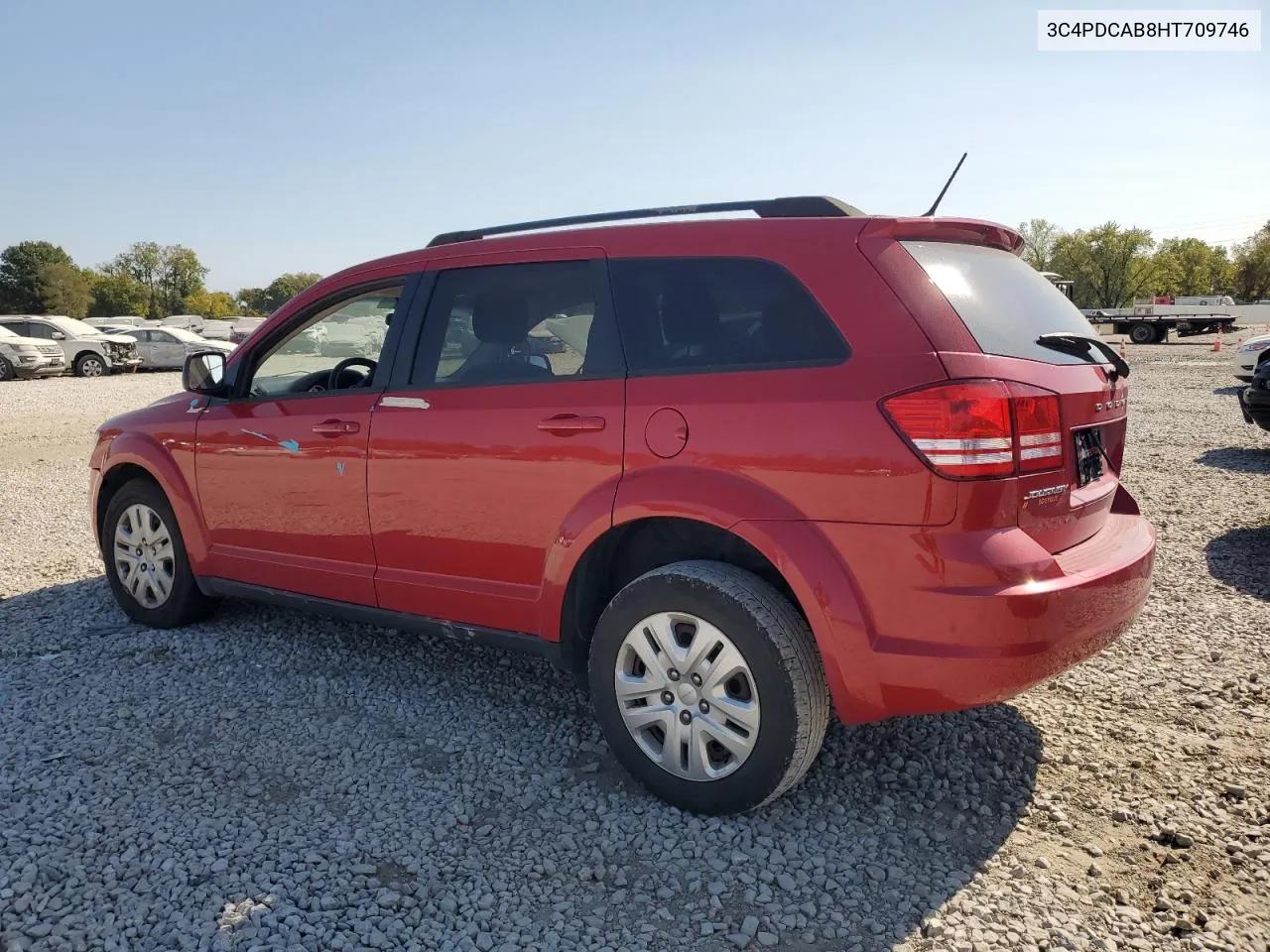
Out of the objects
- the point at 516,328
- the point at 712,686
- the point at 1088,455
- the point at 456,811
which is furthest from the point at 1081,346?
the point at 456,811

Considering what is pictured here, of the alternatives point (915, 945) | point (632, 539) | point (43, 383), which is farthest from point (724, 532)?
point (43, 383)

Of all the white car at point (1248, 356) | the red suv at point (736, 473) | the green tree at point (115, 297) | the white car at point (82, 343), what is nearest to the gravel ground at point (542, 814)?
the red suv at point (736, 473)

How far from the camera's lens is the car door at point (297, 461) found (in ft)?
13.2

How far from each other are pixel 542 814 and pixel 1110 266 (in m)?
107

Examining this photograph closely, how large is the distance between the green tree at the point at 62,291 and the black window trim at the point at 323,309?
3895 inches

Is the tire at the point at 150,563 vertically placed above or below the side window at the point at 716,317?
below

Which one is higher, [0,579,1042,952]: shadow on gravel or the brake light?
the brake light

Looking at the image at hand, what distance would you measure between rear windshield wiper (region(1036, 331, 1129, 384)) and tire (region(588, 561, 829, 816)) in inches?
47.3

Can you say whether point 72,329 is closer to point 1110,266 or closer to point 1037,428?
point 1037,428

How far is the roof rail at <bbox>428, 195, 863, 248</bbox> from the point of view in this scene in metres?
3.13

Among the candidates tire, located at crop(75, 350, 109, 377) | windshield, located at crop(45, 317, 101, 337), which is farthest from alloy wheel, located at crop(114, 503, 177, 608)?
windshield, located at crop(45, 317, 101, 337)

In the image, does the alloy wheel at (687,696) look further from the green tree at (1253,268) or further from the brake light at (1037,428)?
the green tree at (1253,268)

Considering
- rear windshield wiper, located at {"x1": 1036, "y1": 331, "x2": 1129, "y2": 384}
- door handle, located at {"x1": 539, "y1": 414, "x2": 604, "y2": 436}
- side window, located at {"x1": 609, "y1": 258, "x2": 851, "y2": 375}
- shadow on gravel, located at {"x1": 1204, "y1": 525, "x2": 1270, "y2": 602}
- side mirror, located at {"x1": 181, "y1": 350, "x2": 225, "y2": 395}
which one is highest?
side window, located at {"x1": 609, "y1": 258, "x2": 851, "y2": 375}

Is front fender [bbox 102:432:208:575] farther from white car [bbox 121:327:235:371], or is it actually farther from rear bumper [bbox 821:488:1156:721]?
white car [bbox 121:327:235:371]
